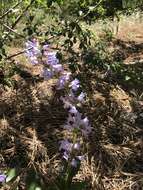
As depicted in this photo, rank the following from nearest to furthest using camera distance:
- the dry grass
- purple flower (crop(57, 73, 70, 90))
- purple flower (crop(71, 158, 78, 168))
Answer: purple flower (crop(57, 73, 70, 90)) → purple flower (crop(71, 158, 78, 168)) → the dry grass

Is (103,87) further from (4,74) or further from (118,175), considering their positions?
(118,175)

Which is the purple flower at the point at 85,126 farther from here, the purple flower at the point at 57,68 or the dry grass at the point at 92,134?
the dry grass at the point at 92,134

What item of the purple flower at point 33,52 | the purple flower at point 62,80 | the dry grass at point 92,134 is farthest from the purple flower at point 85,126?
the dry grass at point 92,134

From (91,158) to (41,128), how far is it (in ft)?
1.32

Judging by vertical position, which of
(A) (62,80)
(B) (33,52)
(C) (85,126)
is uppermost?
(B) (33,52)

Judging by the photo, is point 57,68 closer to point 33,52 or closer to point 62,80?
point 62,80

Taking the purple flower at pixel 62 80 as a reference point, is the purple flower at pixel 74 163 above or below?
below

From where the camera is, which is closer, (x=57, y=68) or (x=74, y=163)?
(x=57, y=68)

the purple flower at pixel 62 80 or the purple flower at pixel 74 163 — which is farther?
the purple flower at pixel 74 163

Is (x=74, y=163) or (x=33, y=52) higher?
(x=33, y=52)

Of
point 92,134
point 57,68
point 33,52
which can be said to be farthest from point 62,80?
point 92,134

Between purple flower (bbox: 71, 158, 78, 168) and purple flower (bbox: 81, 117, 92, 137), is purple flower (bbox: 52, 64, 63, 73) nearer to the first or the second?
purple flower (bbox: 81, 117, 92, 137)

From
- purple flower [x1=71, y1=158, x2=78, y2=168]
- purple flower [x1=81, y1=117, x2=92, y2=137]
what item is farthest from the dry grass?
purple flower [x1=81, y1=117, x2=92, y2=137]

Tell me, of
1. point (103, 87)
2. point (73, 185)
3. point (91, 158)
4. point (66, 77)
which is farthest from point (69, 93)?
point (103, 87)
